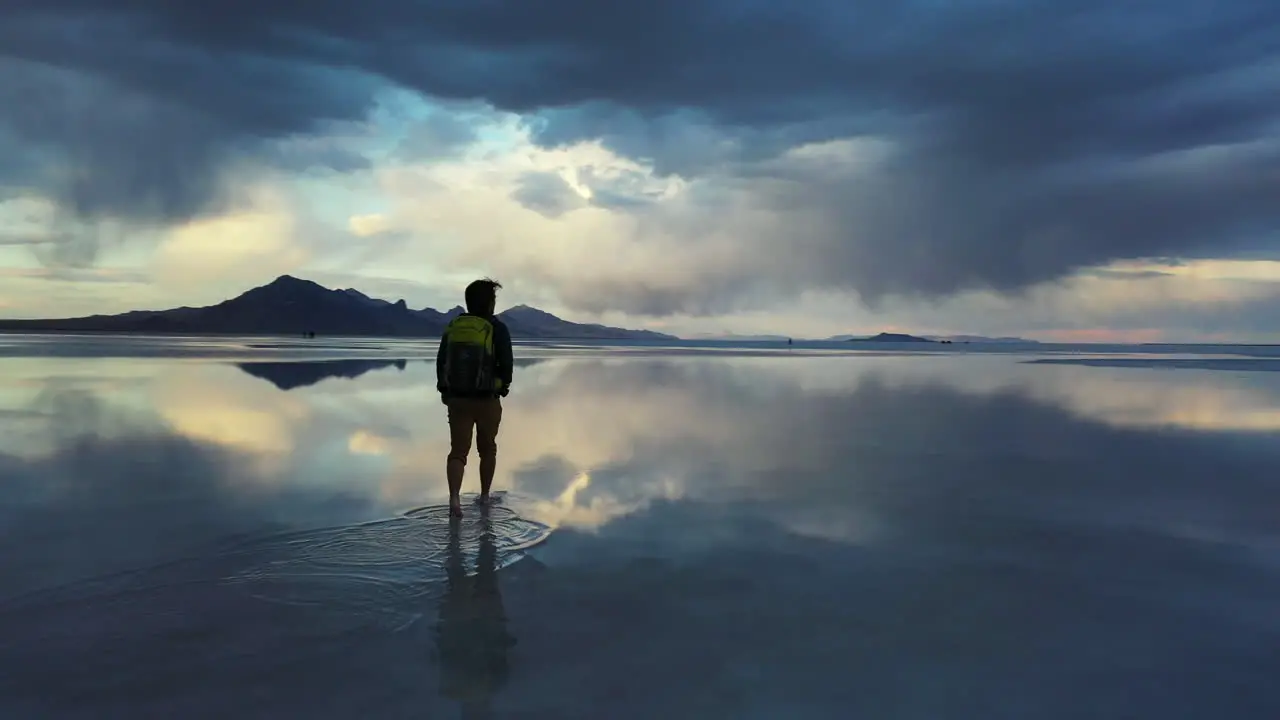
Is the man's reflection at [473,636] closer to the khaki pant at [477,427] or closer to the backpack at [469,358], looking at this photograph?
the khaki pant at [477,427]

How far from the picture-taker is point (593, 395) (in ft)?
81.1

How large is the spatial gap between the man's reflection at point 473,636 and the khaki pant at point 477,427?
7.15 ft

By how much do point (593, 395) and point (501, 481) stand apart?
44.7ft

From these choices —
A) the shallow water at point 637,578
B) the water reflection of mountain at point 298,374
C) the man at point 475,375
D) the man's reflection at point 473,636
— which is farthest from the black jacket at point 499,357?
the water reflection of mountain at point 298,374

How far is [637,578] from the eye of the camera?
670cm

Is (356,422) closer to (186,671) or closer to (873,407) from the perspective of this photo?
(186,671)

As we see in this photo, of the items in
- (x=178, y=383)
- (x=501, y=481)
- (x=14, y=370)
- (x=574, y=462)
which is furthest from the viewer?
(x=14, y=370)

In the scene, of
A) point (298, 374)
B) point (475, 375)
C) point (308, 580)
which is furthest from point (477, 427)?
point (298, 374)

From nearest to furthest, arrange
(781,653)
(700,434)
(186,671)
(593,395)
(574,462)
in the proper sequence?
(186,671)
(781,653)
(574,462)
(700,434)
(593,395)

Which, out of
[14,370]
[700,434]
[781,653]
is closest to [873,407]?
[700,434]

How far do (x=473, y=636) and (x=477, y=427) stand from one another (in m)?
4.28

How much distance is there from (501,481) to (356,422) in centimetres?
742

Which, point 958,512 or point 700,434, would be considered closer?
point 958,512

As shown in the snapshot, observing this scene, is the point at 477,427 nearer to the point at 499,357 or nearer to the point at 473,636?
A: the point at 499,357
